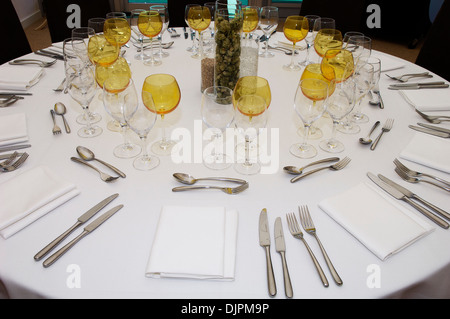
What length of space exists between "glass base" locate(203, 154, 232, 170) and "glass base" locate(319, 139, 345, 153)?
35cm

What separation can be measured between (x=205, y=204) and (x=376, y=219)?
467mm

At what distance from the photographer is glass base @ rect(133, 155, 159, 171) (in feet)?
3.69

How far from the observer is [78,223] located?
0.92 m

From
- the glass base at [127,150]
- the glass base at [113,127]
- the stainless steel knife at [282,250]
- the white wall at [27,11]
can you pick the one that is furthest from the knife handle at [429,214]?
the white wall at [27,11]

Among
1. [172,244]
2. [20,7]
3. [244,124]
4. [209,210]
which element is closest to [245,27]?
[244,124]

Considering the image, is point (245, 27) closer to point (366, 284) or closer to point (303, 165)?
point (303, 165)

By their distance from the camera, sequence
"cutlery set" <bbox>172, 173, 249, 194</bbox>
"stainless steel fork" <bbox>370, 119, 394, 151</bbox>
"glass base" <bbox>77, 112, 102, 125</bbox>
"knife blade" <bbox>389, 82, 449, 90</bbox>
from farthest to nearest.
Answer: "knife blade" <bbox>389, 82, 449, 90</bbox>, "glass base" <bbox>77, 112, 102, 125</bbox>, "stainless steel fork" <bbox>370, 119, 394, 151</bbox>, "cutlery set" <bbox>172, 173, 249, 194</bbox>

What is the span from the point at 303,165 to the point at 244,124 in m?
0.24

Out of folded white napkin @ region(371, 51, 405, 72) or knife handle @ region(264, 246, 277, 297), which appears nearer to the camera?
knife handle @ region(264, 246, 277, 297)

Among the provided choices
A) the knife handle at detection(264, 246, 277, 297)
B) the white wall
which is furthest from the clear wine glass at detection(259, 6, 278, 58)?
the white wall

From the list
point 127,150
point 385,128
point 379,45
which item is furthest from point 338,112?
point 379,45

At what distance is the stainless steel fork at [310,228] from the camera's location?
31.2 inches

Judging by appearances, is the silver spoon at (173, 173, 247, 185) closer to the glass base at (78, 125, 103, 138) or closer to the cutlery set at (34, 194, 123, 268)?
the cutlery set at (34, 194, 123, 268)
